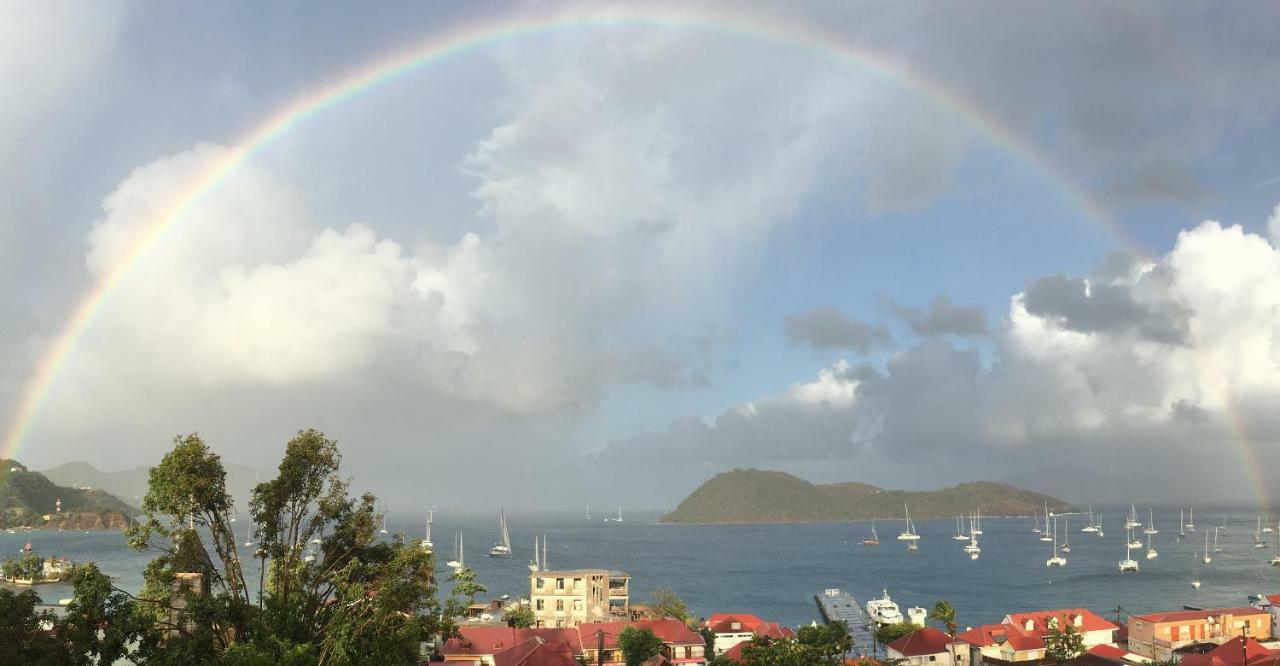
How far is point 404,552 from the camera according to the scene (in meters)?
24.1

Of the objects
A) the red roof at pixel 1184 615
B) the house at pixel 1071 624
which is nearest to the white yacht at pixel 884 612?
the house at pixel 1071 624

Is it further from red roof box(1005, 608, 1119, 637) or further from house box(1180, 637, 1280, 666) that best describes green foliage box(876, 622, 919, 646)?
house box(1180, 637, 1280, 666)

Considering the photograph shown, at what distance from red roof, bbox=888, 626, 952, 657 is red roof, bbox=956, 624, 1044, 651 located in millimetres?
1764

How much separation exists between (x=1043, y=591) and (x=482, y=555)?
394 ft

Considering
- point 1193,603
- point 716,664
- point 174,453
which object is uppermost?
point 174,453

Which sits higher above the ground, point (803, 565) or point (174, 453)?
point (174, 453)

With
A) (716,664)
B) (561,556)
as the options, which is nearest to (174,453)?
(716,664)

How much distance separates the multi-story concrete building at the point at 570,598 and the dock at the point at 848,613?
868 inches

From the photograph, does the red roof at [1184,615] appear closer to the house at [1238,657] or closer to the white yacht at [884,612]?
the house at [1238,657]

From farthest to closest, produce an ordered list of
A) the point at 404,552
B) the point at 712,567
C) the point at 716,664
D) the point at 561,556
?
the point at 561,556, the point at 712,567, the point at 716,664, the point at 404,552

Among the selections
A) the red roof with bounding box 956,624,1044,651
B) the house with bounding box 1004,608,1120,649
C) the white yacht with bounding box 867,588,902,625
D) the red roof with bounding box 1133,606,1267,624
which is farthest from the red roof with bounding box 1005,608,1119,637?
the white yacht with bounding box 867,588,902,625

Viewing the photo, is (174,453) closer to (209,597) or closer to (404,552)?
(209,597)

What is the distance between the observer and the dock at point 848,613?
75312 mm

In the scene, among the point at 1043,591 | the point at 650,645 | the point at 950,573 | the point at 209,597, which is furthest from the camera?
the point at 950,573
